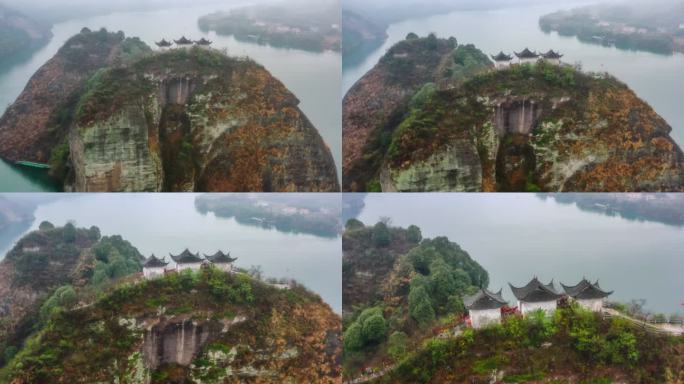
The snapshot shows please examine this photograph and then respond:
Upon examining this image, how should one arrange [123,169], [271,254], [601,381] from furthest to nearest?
[271,254]
[123,169]
[601,381]

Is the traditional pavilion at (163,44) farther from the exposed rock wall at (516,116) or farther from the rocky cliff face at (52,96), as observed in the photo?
the exposed rock wall at (516,116)

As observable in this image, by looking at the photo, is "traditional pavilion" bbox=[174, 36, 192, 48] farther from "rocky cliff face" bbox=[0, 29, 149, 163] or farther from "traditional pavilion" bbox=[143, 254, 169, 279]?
"traditional pavilion" bbox=[143, 254, 169, 279]

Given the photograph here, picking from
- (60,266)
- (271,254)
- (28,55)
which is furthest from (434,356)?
(28,55)

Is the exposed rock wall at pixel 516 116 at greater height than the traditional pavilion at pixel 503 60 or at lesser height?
lesser

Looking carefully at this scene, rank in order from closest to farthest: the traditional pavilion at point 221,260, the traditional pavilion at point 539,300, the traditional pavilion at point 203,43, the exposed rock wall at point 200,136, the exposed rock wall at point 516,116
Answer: the traditional pavilion at point 539,300, the exposed rock wall at point 200,136, the exposed rock wall at point 516,116, the traditional pavilion at point 221,260, the traditional pavilion at point 203,43

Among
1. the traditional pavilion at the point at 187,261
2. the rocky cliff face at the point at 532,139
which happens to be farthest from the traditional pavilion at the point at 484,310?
the traditional pavilion at the point at 187,261

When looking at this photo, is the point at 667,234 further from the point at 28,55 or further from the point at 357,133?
the point at 28,55

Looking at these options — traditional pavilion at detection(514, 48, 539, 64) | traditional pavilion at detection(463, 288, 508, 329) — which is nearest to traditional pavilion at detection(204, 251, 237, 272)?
traditional pavilion at detection(463, 288, 508, 329)
